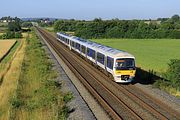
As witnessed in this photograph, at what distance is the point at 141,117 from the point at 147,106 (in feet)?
6.89

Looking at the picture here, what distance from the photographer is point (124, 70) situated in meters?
27.2

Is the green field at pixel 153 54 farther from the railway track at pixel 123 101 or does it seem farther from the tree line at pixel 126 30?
the tree line at pixel 126 30

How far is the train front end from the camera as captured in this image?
27188 mm

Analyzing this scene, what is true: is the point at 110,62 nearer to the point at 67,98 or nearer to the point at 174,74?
the point at 174,74

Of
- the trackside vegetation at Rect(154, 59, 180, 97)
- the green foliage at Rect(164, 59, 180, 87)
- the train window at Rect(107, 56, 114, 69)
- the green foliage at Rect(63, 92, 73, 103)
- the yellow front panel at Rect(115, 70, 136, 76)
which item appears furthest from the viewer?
the train window at Rect(107, 56, 114, 69)

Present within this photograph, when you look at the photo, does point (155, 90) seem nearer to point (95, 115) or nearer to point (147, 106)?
point (147, 106)

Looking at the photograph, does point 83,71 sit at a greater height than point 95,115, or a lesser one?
lesser

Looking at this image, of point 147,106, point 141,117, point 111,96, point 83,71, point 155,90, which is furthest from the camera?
point 83,71

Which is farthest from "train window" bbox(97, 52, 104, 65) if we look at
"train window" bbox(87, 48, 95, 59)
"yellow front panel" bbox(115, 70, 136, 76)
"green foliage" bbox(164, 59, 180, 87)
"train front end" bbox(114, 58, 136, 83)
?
"green foliage" bbox(164, 59, 180, 87)

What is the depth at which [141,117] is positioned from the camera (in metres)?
18.4

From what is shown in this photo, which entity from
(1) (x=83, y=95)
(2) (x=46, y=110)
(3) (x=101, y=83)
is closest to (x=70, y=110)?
(2) (x=46, y=110)

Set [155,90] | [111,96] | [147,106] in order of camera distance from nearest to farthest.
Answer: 1. [147,106]
2. [111,96]
3. [155,90]

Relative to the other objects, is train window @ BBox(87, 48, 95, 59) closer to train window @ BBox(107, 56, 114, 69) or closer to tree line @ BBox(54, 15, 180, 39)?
train window @ BBox(107, 56, 114, 69)

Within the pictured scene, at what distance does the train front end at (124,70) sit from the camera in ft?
89.2
